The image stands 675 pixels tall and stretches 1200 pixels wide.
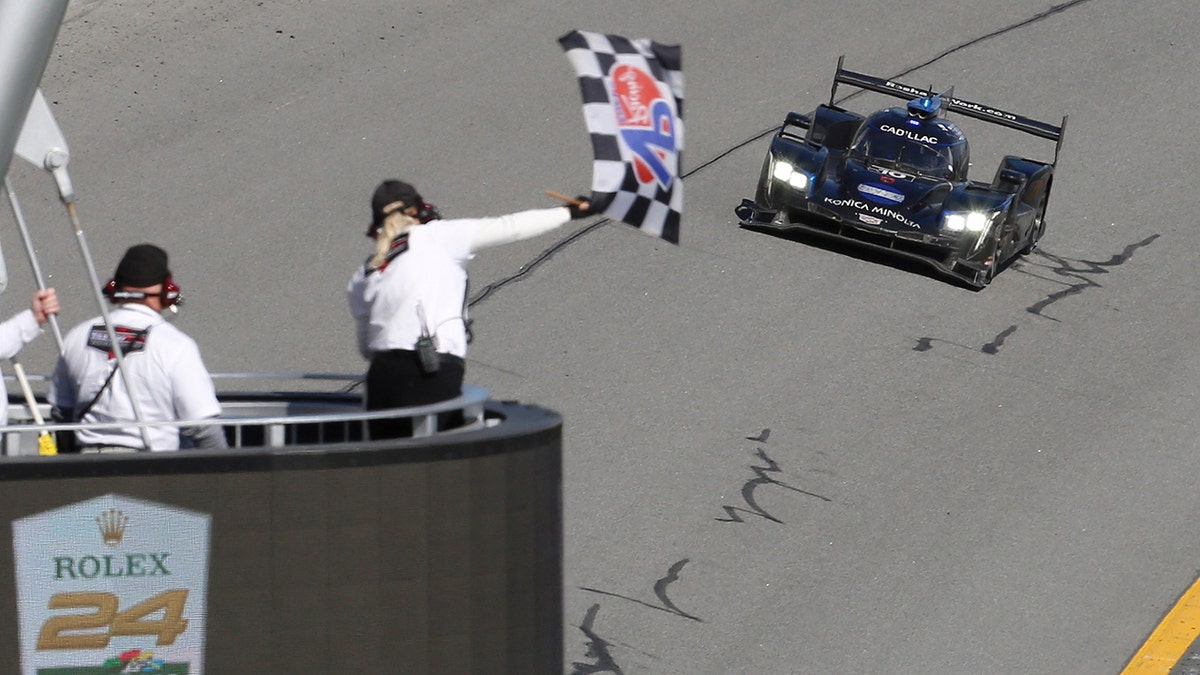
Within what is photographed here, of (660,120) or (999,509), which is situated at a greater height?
(660,120)

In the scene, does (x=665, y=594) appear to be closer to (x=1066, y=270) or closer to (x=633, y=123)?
(x=633, y=123)

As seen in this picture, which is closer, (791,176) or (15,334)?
(15,334)

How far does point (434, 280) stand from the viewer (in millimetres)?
5754

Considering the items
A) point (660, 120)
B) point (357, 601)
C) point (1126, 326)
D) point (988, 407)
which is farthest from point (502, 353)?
point (357, 601)

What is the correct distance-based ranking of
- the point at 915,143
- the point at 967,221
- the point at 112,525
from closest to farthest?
the point at 112,525, the point at 967,221, the point at 915,143

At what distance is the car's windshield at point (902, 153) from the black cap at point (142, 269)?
924 cm

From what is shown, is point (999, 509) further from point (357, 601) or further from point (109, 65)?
point (109, 65)

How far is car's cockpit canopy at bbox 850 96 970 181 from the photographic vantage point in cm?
1415

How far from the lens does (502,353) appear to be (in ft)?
38.8

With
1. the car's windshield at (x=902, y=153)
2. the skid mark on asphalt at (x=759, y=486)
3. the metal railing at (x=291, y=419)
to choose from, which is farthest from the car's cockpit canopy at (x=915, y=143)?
the metal railing at (x=291, y=419)

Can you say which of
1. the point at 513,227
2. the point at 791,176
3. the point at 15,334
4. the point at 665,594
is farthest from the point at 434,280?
the point at 791,176

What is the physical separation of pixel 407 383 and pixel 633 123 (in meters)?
1.17

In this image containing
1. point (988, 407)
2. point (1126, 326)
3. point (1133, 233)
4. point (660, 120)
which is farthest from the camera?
point (1133, 233)

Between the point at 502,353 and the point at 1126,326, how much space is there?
4.73 meters
